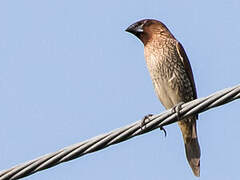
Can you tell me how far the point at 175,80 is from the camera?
8.11 meters

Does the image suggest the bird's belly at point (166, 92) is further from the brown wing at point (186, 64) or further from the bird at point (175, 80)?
the brown wing at point (186, 64)

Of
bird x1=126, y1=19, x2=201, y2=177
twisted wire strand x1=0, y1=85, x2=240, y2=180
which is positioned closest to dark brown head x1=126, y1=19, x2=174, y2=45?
bird x1=126, y1=19, x2=201, y2=177

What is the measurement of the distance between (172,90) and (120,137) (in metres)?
3.37

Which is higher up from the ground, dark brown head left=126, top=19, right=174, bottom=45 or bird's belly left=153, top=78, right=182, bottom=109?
dark brown head left=126, top=19, right=174, bottom=45

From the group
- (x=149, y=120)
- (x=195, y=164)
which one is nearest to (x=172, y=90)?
(x=195, y=164)

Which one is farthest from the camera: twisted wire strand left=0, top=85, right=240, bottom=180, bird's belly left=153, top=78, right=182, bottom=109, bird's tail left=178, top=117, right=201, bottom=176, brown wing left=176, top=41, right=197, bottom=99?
brown wing left=176, top=41, right=197, bottom=99

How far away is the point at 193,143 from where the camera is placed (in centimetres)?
818

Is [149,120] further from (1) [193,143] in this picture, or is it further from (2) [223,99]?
(1) [193,143]

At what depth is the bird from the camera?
8.05m

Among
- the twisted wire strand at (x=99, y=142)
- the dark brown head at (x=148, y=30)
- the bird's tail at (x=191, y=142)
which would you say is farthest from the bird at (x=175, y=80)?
the twisted wire strand at (x=99, y=142)

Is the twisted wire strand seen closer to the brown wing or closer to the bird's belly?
the bird's belly

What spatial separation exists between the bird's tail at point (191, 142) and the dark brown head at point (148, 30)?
124 cm

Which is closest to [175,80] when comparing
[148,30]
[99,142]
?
[148,30]

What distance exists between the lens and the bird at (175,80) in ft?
26.4
